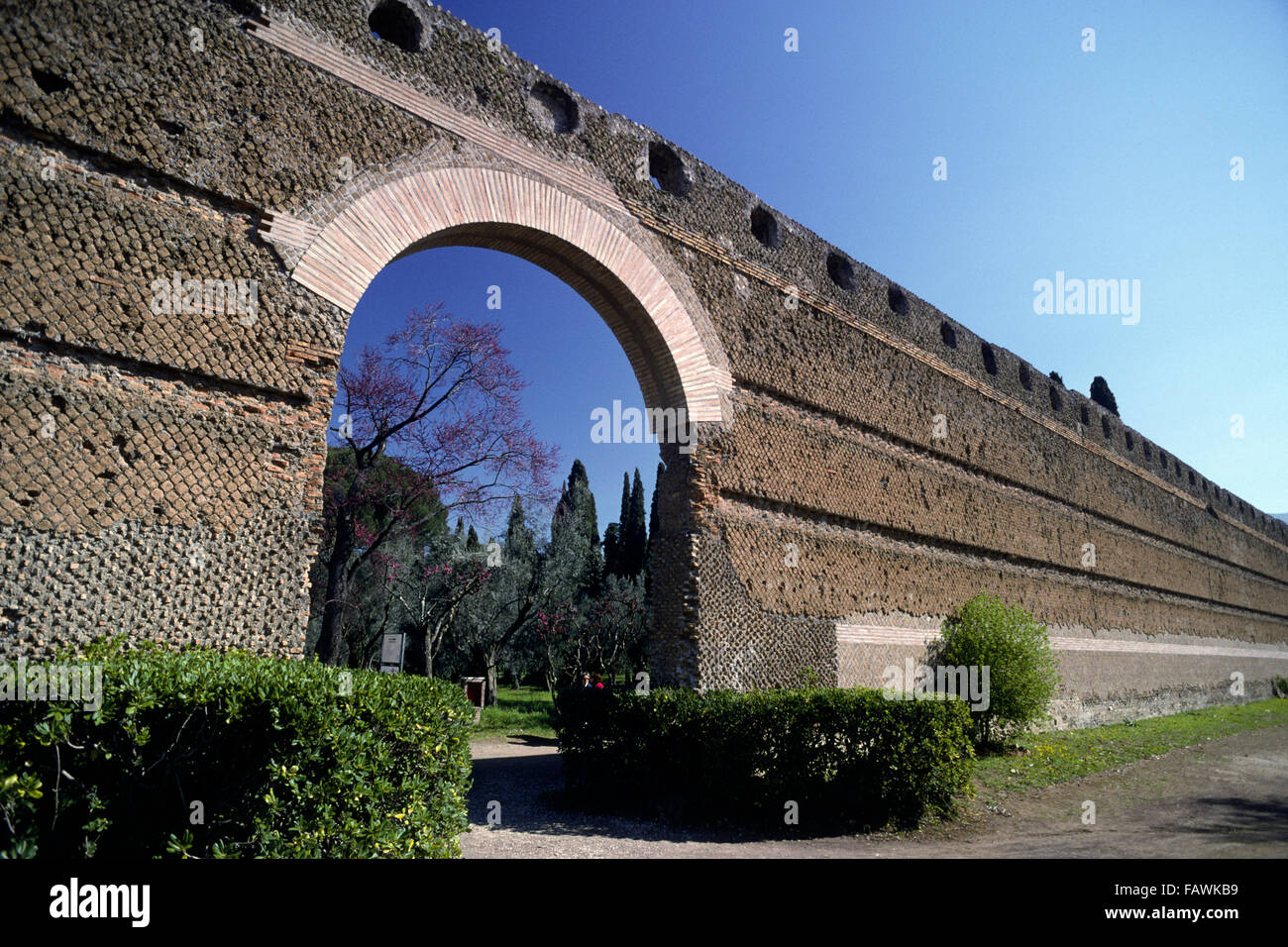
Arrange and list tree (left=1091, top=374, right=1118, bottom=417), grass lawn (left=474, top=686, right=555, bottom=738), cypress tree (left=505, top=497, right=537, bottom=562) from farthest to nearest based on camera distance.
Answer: tree (left=1091, top=374, right=1118, bottom=417) → cypress tree (left=505, top=497, right=537, bottom=562) → grass lawn (left=474, top=686, right=555, bottom=738)

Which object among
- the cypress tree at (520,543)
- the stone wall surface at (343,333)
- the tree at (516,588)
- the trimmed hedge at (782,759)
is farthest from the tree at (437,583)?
the stone wall surface at (343,333)

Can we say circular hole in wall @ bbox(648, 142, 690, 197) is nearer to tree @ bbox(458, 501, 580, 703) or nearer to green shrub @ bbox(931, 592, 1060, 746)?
green shrub @ bbox(931, 592, 1060, 746)

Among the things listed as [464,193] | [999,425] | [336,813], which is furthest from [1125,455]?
[336,813]

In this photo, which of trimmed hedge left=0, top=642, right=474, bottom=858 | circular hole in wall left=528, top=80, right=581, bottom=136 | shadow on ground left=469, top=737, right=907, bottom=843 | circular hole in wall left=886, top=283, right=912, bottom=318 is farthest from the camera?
circular hole in wall left=886, top=283, right=912, bottom=318

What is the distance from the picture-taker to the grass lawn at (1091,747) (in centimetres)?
901

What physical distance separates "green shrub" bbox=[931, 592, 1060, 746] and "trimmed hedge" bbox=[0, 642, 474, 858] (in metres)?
8.80

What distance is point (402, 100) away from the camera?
6164 mm

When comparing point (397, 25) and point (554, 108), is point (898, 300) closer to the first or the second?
point (554, 108)

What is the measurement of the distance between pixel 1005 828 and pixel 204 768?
6.58 metres

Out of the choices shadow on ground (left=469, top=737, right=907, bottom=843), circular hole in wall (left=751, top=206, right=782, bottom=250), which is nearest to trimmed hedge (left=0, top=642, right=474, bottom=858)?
shadow on ground (left=469, top=737, right=907, bottom=843)

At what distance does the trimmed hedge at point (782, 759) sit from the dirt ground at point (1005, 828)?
243 millimetres

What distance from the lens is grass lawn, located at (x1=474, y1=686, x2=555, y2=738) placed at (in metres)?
13.3

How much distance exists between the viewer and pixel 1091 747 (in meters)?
11.5

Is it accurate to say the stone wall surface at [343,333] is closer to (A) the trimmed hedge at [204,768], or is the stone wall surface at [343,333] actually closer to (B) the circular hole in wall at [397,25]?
(B) the circular hole in wall at [397,25]
